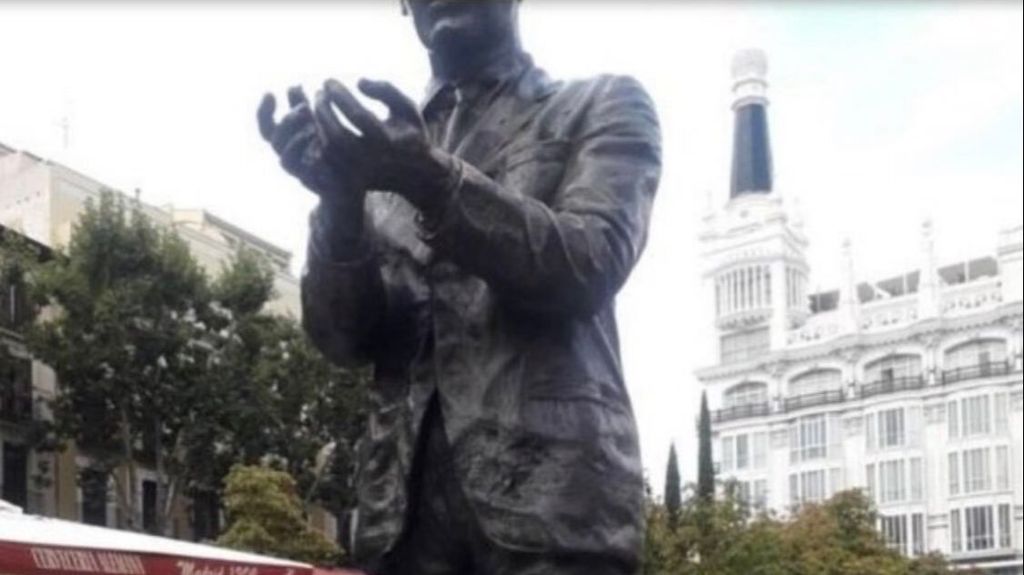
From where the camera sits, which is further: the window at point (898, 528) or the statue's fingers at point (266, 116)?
the window at point (898, 528)

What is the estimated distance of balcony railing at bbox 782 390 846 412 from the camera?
85.5 meters

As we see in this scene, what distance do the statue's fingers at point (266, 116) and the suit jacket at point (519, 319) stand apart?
331 millimetres

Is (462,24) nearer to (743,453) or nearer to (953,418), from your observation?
(953,418)

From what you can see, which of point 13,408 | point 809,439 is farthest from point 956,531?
point 13,408

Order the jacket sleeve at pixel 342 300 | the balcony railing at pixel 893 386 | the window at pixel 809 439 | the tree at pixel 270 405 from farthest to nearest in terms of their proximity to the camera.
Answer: the window at pixel 809 439, the balcony railing at pixel 893 386, the tree at pixel 270 405, the jacket sleeve at pixel 342 300

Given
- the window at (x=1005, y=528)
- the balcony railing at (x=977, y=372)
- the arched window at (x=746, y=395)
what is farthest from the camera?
the arched window at (x=746, y=395)

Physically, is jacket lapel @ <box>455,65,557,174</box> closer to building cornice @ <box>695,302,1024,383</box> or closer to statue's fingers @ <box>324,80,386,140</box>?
statue's fingers @ <box>324,80,386,140</box>

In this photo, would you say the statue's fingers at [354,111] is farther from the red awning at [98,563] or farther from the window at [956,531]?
the window at [956,531]

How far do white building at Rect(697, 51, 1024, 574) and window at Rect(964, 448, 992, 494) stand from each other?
0.19 feet

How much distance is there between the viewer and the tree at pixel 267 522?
29.2 meters

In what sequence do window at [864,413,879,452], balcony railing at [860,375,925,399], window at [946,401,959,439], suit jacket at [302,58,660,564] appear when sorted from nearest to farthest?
1. suit jacket at [302,58,660,564]
2. window at [946,401,959,439]
3. balcony railing at [860,375,925,399]
4. window at [864,413,879,452]

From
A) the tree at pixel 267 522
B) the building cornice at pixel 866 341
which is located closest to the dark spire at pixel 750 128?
the building cornice at pixel 866 341

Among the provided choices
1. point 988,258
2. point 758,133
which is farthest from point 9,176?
Answer: point 758,133

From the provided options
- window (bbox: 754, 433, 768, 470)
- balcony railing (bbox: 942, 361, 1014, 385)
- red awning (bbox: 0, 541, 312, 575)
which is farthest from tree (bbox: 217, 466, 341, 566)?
window (bbox: 754, 433, 768, 470)
